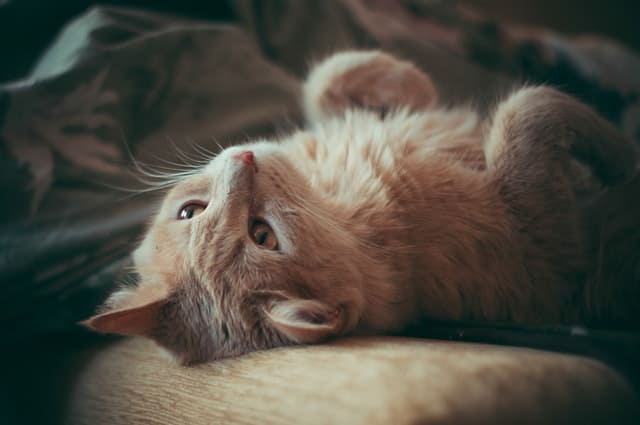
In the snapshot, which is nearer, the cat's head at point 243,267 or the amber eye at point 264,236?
the cat's head at point 243,267

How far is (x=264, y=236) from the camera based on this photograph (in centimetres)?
124

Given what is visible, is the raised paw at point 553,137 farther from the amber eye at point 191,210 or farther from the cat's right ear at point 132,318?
the cat's right ear at point 132,318

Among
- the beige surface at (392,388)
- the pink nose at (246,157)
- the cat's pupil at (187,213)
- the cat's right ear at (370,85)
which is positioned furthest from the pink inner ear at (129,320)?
the cat's right ear at (370,85)

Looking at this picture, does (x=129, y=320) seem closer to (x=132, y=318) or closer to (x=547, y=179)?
(x=132, y=318)

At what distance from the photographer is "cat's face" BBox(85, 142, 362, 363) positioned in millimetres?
1123

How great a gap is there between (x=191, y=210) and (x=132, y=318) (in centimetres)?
33

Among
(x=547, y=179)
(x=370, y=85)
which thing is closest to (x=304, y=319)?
(x=547, y=179)

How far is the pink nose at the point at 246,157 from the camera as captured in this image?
123 cm

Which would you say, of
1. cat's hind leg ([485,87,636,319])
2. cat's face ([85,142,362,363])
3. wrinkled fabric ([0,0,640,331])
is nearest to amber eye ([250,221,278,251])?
cat's face ([85,142,362,363])

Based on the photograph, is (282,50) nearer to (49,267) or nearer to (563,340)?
(49,267)

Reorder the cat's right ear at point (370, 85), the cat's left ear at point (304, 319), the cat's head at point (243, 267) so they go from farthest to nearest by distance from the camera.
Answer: the cat's right ear at point (370, 85) < the cat's head at point (243, 267) < the cat's left ear at point (304, 319)

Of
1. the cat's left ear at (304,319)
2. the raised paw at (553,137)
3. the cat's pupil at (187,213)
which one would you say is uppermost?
the raised paw at (553,137)

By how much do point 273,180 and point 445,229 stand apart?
49cm

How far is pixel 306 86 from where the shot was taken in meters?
1.86
